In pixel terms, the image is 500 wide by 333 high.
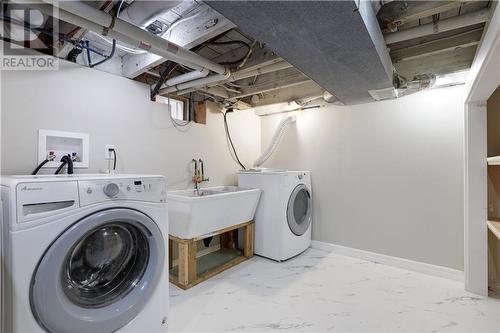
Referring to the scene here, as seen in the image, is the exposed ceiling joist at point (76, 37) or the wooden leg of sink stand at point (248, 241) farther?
the wooden leg of sink stand at point (248, 241)

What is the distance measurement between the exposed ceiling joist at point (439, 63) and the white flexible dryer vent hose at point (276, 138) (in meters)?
1.36

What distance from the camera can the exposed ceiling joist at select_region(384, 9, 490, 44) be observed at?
135cm

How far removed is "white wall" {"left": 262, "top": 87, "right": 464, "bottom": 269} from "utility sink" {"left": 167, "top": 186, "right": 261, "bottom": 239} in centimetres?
112

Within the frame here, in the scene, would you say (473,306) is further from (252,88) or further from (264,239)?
(252,88)

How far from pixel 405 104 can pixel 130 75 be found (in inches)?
106

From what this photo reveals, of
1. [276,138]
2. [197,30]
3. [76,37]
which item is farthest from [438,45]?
[76,37]

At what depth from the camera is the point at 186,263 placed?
2111mm

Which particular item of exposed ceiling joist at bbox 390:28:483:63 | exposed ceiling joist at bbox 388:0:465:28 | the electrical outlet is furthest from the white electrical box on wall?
exposed ceiling joist at bbox 390:28:483:63

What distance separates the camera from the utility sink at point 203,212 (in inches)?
81.1

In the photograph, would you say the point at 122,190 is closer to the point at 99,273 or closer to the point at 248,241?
the point at 99,273

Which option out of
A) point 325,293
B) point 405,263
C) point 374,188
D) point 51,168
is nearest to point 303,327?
point 325,293

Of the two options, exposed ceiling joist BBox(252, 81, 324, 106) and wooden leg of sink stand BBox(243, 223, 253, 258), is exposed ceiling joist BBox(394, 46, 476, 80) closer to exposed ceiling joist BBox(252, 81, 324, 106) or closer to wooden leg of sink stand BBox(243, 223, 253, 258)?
exposed ceiling joist BBox(252, 81, 324, 106)

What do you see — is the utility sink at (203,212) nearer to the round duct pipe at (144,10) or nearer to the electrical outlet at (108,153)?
the electrical outlet at (108,153)

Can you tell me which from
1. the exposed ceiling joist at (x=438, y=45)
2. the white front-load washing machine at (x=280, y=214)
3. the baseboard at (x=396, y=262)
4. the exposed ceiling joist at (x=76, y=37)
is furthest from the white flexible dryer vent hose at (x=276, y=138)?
the exposed ceiling joist at (x=76, y=37)
